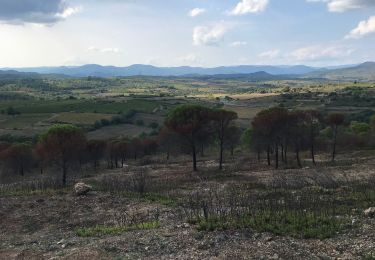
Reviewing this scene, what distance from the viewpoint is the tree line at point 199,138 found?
4722 cm

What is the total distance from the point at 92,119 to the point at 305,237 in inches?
5415

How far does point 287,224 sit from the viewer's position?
19.3m

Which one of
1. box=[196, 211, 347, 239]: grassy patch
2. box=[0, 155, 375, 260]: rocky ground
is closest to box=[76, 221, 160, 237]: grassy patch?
box=[0, 155, 375, 260]: rocky ground

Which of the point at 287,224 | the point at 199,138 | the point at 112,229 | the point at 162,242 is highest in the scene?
the point at 287,224

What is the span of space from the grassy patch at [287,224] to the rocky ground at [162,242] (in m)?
0.44

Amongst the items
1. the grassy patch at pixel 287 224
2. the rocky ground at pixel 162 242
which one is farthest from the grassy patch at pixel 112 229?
the grassy patch at pixel 287 224

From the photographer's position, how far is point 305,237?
1797 cm

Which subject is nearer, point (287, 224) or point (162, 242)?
point (162, 242)

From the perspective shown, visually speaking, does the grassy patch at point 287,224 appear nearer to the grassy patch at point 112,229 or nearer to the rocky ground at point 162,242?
the rocky ground at point 162,242

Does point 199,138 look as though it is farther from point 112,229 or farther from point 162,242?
point 162,242

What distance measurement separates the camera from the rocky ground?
16281mm

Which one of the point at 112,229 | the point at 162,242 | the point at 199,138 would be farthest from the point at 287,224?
the point at 199,138

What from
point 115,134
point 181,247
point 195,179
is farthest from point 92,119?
point 181,247

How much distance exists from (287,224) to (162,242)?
5.57 meters
